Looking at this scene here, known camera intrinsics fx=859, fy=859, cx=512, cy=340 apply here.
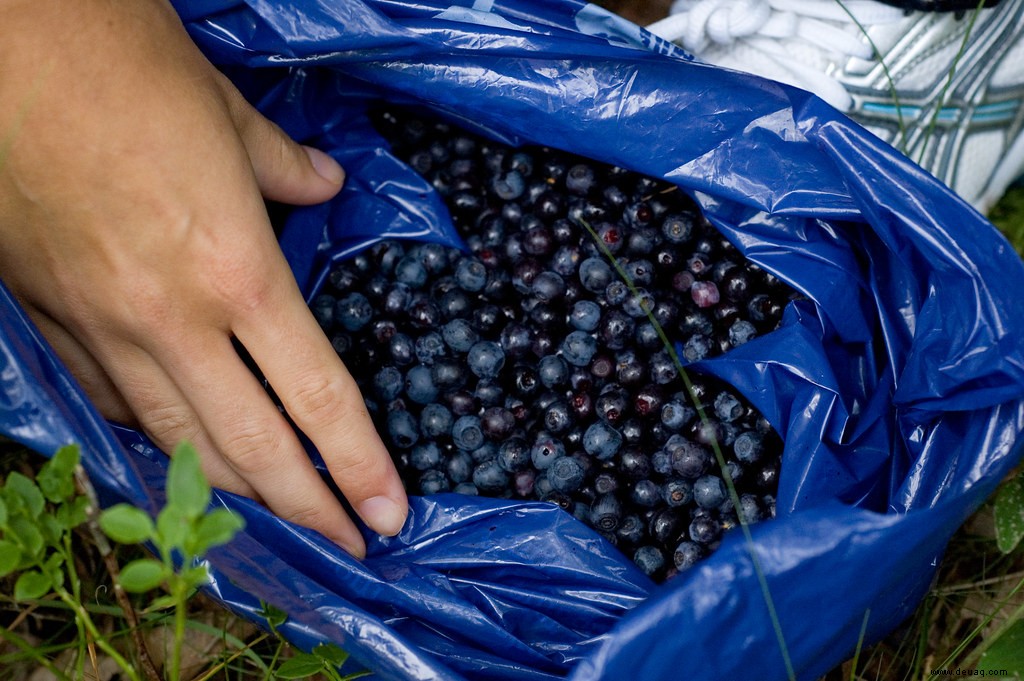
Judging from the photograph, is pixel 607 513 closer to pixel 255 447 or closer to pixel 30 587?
pixel 255 447

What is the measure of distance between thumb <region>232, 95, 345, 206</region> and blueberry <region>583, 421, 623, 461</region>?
25.8 inches

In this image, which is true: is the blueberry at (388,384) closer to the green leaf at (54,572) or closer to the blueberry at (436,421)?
the blueberry at (436,421)

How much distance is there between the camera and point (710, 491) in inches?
55.3

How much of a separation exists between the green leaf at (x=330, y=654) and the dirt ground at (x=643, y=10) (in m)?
1.35

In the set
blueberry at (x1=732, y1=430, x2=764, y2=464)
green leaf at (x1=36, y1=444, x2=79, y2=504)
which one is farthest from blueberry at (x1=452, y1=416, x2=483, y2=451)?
green leaf at (x1=36, y1=444, x2=79, y2=504)

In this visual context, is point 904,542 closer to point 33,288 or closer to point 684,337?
point 684,337

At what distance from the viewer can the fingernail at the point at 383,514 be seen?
54.1 inches

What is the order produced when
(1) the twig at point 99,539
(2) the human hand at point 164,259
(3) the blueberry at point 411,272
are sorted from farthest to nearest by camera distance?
(3) the blueberry at point 411,272 → (2) the human hand at point 164,259 → (1) the twig at point 99,539

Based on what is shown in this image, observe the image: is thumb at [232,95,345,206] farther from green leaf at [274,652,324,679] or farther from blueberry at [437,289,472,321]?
green leaf at [274,652,324,679]

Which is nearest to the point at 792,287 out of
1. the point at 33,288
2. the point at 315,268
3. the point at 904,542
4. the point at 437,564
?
the point at 904,542

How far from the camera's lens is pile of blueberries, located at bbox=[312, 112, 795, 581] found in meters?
1.45

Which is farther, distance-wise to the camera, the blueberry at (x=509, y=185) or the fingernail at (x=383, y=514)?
the blueberry at (x=509, y=185)

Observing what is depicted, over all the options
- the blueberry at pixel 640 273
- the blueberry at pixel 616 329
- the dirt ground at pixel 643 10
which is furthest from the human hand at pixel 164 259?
the dirt ground at pixel 643 10

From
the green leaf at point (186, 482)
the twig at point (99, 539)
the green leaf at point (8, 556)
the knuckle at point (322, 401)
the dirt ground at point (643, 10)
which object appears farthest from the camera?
the dirt ground at point (643, 10)
